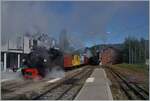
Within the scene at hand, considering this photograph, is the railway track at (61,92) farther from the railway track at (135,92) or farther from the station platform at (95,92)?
the railway track at (135,92)

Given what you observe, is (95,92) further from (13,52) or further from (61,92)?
(13,52)

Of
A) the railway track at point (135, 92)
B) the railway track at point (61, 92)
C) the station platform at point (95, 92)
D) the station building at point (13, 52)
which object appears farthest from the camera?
the station building at point (13, 52)

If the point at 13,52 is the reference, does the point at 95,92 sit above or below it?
below

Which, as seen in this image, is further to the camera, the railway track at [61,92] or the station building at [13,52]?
the station building at [13,52]

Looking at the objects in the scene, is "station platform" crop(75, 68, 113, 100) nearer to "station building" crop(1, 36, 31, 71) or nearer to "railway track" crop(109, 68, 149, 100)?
"railway track" crop(109, 68, 149, 100)

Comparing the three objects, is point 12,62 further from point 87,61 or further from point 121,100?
point 87,61

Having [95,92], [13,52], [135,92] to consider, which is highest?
[13,52]

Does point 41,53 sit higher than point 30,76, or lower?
higher

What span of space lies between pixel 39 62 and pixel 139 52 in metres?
59.5

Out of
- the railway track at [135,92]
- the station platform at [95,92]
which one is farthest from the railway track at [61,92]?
the railway track at [135,92]

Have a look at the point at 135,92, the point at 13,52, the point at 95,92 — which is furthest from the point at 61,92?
the point at 13,52

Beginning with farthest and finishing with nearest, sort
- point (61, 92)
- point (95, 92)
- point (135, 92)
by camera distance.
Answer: point (135, 92)
point (61, 92)
point (95, 92)

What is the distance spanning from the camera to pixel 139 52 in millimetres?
80250

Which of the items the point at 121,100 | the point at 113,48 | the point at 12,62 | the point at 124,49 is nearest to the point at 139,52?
the point at 124,49
